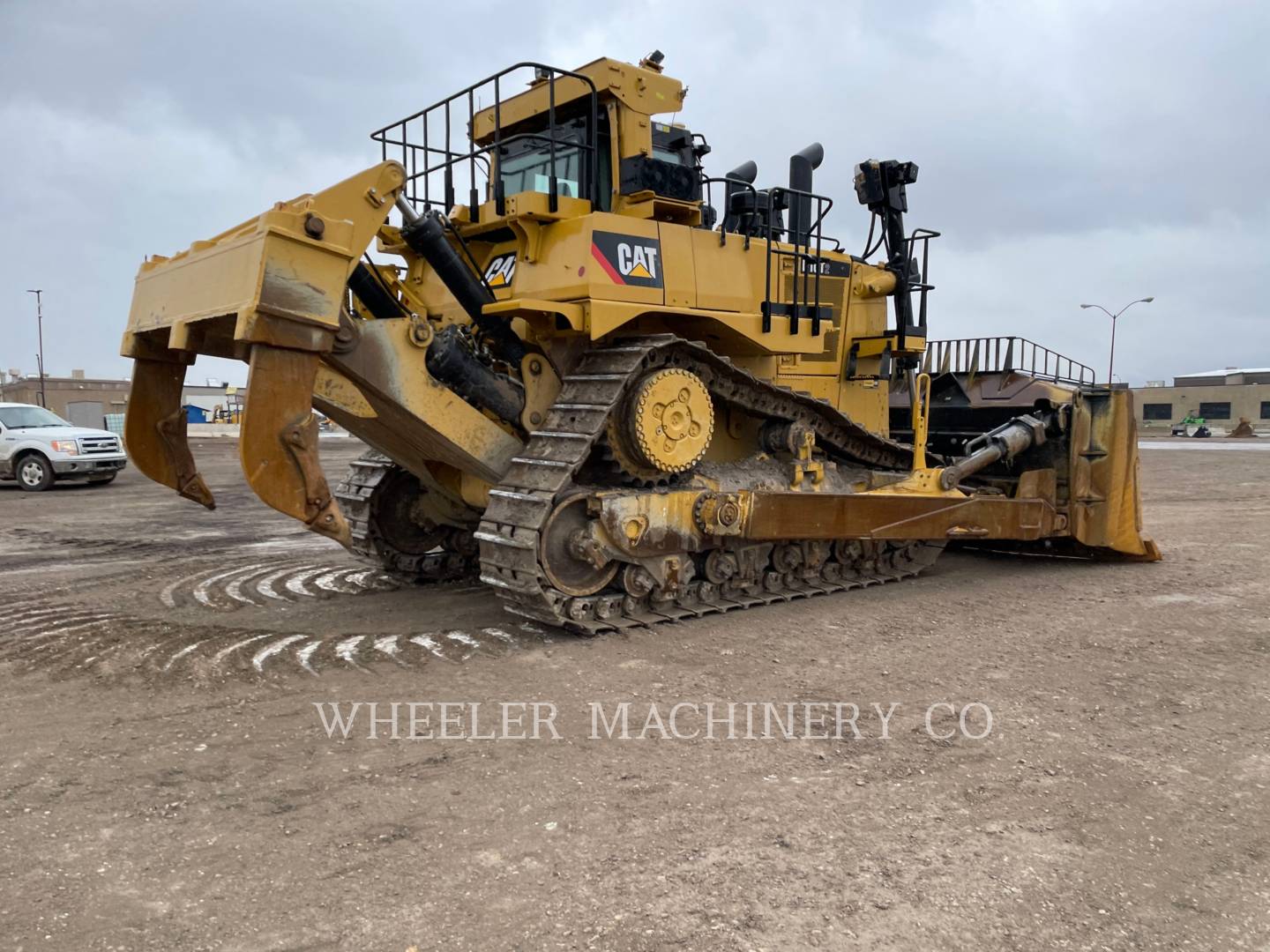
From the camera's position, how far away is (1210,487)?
17.8 meters

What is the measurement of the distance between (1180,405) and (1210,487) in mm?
67347

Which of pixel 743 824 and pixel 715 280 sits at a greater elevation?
pixel 715 280

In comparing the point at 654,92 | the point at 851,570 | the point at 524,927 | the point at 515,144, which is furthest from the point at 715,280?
the point at 524,927

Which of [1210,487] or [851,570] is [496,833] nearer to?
[851,570]

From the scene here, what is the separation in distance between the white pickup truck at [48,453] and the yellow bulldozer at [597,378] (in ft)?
41.3

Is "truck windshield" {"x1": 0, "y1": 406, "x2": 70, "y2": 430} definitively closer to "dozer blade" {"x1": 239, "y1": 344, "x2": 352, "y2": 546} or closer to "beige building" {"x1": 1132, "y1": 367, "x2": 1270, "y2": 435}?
"dozer blade" {"x1": 239, "y1": 344, "x2": 352, "y2": 546}

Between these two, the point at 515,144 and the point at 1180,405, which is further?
the point at 1180,405

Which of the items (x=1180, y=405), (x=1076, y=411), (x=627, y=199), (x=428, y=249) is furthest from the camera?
(x=1180, y=405)

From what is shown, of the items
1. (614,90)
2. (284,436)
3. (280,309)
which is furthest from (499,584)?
(614,90)

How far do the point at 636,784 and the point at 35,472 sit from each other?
17.5m

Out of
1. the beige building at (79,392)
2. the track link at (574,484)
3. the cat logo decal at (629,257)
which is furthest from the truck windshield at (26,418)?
the beige building at (79,392)

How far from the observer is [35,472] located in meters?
17.4

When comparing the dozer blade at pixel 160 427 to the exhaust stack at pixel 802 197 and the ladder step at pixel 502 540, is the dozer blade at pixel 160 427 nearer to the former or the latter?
the ladder step at pixel 502 540

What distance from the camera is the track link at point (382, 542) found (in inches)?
304
